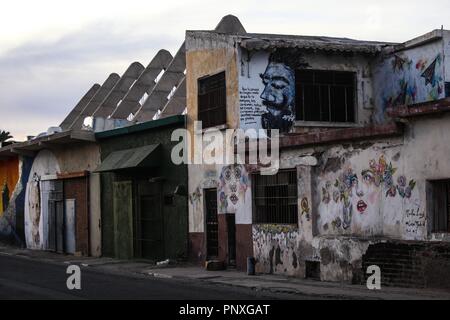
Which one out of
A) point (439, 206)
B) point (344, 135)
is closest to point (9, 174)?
point (344, 135)

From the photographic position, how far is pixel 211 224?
76.0ft

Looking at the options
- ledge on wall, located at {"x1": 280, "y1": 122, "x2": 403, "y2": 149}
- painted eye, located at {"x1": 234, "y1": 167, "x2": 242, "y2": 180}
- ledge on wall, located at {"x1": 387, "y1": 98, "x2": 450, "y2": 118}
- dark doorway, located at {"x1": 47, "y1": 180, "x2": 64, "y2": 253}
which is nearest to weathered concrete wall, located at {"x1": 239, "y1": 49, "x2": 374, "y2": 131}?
painted eye, located at {"x1": 234, "y1": 167, "x2": 242, "y2": 180}

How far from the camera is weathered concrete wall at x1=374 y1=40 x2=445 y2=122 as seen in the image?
22.1 m

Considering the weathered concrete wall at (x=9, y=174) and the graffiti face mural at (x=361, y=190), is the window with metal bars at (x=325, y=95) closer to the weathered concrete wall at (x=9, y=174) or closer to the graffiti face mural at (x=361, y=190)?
the graffiti face mural at (x=361, y=190)

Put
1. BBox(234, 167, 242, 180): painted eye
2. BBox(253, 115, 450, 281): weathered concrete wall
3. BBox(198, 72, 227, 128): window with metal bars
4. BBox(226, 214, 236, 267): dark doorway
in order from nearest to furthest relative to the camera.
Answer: BBox(253, 115, 450, 281): weathered concrete wall < BBox(234, 167, 242, 180): painted eye < BBox(226, 214, 236, 267): dark doorway < BBox(198, 72, 227, 128): window with metal bars

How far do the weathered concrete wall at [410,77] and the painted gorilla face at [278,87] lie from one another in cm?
322

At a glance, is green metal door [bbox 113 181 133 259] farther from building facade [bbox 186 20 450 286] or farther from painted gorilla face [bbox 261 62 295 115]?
painted gorilla face [bbox 261 62 295 115]

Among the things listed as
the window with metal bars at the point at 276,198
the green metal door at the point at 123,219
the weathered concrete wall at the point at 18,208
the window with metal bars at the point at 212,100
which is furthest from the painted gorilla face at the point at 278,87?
the weathered concrete wall at the point at 18,208

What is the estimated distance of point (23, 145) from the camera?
1361 inches

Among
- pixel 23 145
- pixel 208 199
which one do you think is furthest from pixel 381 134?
pixel 23 145

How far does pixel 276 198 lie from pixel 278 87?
386cm

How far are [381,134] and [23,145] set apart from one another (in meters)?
22.1

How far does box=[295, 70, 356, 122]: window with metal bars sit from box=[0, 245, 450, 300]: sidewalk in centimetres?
571
